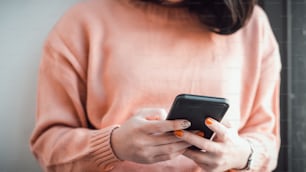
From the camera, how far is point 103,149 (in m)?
0.50

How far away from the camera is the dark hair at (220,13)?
1.90 ft

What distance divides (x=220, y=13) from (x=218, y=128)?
0.18m

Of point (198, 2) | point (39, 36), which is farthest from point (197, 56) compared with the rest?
point (39, 36)

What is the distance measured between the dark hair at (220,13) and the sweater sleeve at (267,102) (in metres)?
0.04

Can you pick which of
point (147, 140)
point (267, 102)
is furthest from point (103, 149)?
point (267, 102)

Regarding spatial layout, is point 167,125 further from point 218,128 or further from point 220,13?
point 220,13

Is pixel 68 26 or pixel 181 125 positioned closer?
pixel 181 125

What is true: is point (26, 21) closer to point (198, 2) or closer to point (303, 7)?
point (198, 2)

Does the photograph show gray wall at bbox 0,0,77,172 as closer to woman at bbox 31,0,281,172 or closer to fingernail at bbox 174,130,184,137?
woman at bbox 31,0,281,172

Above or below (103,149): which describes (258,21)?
above

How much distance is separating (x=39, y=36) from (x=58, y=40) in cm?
2

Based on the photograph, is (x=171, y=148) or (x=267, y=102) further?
(x=267, y=102)

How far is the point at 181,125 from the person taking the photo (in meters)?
0.45

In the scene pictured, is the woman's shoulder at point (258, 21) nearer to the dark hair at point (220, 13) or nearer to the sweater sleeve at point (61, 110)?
the dark hair at point (220, 13)
